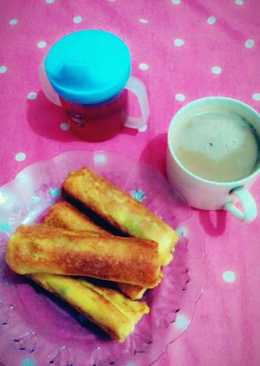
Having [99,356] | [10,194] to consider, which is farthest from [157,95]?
[99,356]

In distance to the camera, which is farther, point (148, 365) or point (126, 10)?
point (126, 10)

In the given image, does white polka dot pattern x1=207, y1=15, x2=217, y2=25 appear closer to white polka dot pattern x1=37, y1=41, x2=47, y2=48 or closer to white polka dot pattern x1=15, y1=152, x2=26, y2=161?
white polka dot pattern x1=37, y1=41, x2=47, y2=48

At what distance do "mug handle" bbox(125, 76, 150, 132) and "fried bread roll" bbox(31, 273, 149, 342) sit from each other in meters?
0.26

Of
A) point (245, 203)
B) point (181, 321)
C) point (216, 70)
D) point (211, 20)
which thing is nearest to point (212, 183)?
point (245, 203)

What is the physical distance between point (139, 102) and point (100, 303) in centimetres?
30

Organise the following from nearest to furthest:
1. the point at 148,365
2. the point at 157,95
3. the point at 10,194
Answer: the point at 148,365, the point at 10,194, the point at 157,95

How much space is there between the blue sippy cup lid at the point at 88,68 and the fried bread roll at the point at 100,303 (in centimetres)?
23

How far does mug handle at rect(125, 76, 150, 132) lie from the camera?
0.62 metres

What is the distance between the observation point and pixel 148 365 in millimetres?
488

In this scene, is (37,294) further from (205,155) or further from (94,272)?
(205,155)

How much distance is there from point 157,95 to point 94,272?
33 cm

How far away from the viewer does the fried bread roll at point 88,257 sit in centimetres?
51

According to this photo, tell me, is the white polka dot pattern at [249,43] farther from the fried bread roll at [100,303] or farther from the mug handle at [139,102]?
the fried bread roll at [100,303]

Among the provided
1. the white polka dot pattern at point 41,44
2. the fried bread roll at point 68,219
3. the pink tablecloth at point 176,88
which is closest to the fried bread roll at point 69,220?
the fried bread roll at point 68,219
